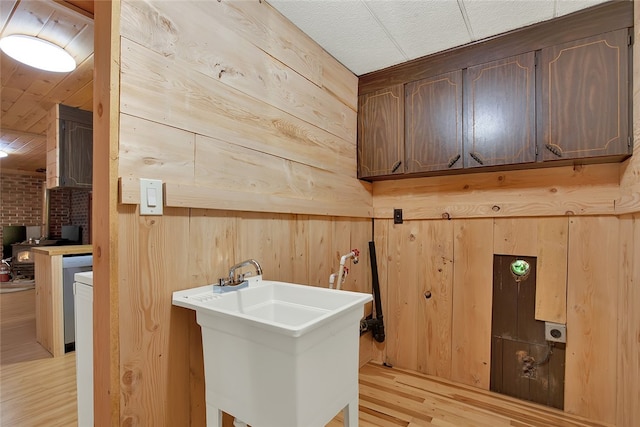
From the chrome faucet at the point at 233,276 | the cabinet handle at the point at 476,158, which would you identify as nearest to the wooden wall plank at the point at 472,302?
the cabinet handle at the point at 476,158

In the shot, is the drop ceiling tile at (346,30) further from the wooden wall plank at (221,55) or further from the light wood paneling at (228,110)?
the wooden wall plank at (221,55)

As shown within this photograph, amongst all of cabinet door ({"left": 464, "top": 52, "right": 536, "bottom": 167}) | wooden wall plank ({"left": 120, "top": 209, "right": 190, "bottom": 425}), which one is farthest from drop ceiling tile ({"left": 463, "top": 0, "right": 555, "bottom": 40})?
wooden wall plank ({"left": 120, "top": 209, "right": 190, "bottom": 425})

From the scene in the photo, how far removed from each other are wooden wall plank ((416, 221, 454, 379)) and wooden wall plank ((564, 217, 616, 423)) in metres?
0.71

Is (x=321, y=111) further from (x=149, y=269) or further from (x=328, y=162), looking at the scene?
(x=149, y=269)

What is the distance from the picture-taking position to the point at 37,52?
203cm

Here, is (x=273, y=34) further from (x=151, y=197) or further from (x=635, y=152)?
(x=635, y=152)

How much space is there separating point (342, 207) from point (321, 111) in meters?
0.69

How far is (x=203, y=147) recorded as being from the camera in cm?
136

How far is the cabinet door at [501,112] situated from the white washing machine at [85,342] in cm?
225

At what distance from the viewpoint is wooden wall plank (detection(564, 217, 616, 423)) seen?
73.1 inches

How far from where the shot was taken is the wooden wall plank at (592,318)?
6.09 ft

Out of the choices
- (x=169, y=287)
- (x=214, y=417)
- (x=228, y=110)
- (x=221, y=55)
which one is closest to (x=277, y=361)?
(x=214, y=417)

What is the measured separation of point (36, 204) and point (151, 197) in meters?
8.42

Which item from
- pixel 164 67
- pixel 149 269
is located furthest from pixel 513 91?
pixel 149 269
